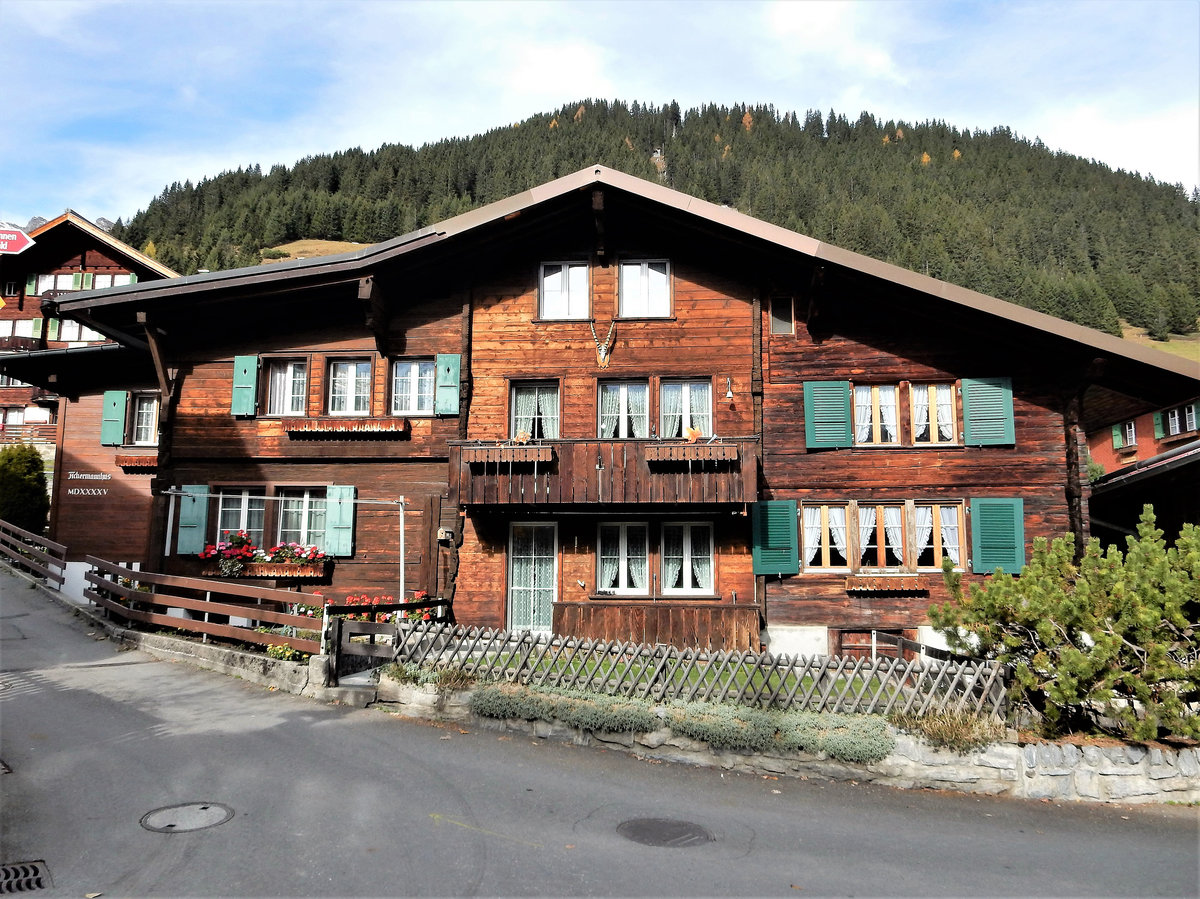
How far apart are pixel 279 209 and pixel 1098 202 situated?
106501mm

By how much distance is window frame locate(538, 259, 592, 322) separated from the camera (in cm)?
1734

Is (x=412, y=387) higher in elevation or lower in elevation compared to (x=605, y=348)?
lower

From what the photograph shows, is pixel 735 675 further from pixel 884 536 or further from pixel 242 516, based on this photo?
pixel 242 516

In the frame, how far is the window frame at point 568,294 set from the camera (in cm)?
1734

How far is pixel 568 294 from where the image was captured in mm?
17469

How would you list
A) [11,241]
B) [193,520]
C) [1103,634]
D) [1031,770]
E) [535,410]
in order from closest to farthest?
[1103,634], [1031,770], [11,241], [535,410], [193,520]

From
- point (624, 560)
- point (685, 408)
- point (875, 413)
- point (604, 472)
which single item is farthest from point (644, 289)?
point (624, 560)

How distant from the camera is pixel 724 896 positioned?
674 cm

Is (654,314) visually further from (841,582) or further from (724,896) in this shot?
(724,896)

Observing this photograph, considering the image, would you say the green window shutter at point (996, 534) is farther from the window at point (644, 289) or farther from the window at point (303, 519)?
the window at point (303, 519)

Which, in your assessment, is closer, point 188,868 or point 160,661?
point 188,868

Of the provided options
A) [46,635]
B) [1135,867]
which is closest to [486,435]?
[46,635]

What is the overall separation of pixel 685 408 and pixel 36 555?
15809 mm

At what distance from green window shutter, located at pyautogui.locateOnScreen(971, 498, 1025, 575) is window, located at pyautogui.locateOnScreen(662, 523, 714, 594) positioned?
494cm
